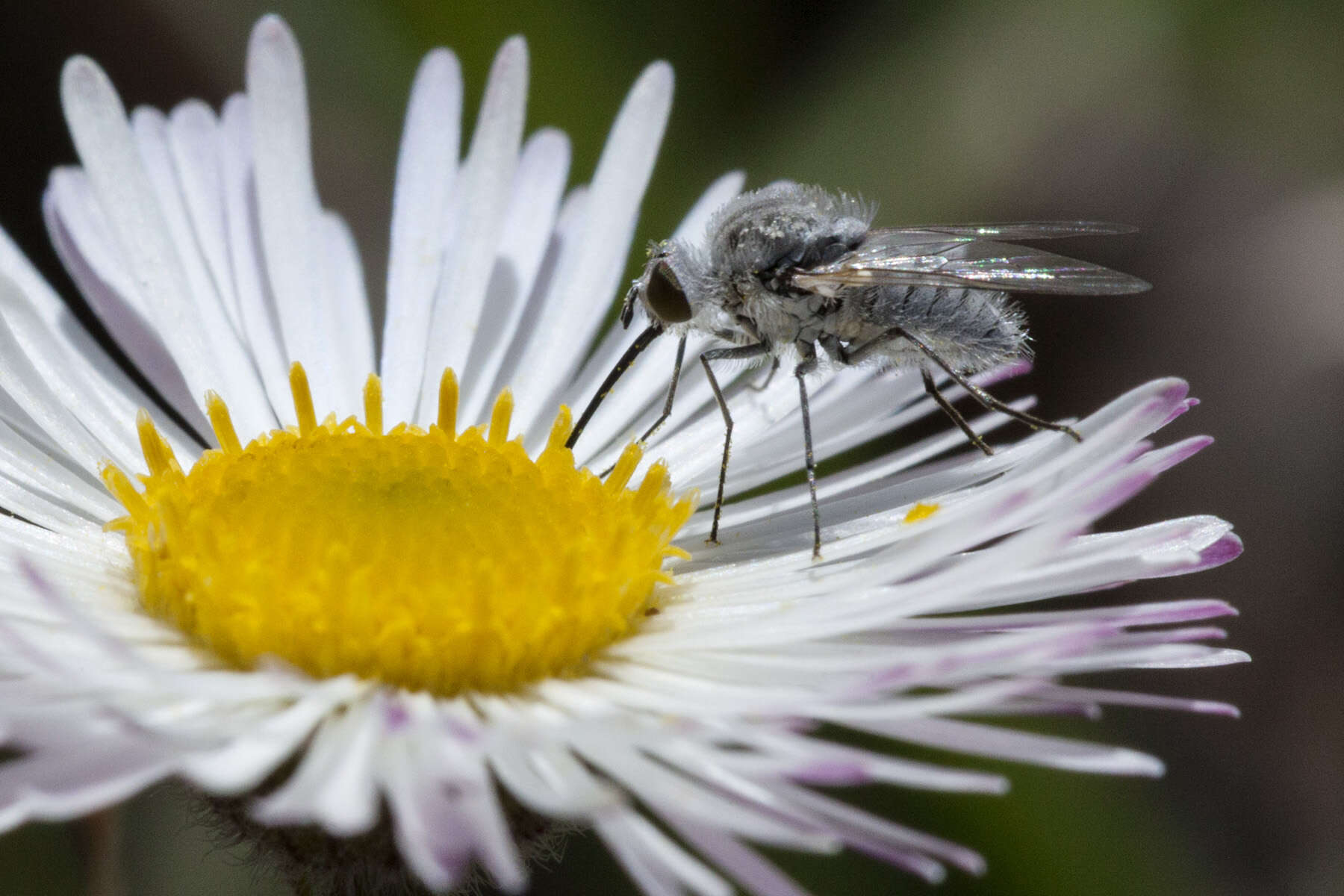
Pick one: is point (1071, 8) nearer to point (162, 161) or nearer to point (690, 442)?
point (690, 442)

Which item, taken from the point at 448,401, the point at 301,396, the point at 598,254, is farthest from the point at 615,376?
the point at 301,396

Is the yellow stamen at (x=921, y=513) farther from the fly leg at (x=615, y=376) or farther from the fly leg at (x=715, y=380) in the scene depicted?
the fly leg at (x=615, y=376)

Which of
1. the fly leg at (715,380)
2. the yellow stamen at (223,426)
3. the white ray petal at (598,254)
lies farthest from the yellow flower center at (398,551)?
the white ray petal at (598,254)

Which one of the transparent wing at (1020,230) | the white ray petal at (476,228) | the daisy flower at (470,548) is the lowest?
the daisy flower at (470,548)

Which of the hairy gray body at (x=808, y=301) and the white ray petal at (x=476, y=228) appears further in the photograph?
the white ray petal at (x=476, y=228)

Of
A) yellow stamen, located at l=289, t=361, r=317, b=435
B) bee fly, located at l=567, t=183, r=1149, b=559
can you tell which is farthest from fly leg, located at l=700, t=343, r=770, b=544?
yellow stamen, located at l=289, t=361, r=317, b=435

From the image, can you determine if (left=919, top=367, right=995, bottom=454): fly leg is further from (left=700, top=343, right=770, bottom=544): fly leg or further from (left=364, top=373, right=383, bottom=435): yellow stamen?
(left=364, top=373, right=383, bottom=435): yellow stamen
